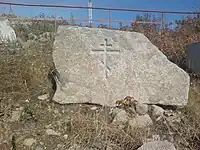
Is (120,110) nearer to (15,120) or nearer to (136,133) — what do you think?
(136,133)

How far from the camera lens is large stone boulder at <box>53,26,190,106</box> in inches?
191

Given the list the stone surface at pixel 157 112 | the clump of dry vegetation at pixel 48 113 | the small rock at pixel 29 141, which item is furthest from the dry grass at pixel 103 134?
the stone surface at pixel 157 112

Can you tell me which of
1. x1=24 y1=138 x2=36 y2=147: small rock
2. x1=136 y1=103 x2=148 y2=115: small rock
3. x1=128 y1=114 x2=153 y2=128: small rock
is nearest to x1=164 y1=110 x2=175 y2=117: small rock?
x1=136 y1=103 x2=148 y2=115: small rock

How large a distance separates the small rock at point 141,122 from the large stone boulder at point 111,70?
506 mm

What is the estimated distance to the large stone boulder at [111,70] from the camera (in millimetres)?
4855

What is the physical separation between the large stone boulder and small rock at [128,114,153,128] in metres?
0.51

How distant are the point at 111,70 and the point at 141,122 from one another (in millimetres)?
892

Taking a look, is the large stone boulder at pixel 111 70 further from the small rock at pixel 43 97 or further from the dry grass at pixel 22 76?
the dry grass at pixel 22 76

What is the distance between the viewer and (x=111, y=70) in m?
4.98

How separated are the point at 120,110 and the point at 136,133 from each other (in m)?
0.62

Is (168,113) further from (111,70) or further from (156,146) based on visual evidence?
(156,146)

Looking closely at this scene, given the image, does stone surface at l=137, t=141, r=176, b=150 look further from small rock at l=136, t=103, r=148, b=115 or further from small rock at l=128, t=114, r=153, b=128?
small rock at l=136, t=103, r=148, b=115

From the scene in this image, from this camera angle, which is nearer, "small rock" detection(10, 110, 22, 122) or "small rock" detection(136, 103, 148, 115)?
"small rock" detection(10, 110, 22, 122)

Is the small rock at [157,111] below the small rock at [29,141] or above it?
above
